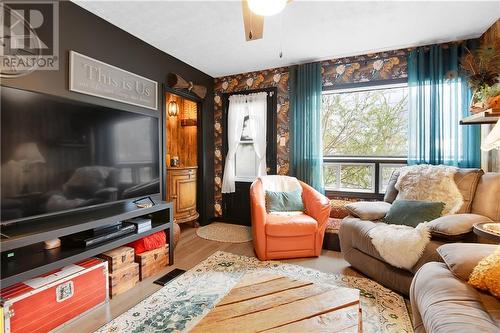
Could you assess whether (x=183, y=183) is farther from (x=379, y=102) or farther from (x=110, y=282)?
(x=379, y=102)

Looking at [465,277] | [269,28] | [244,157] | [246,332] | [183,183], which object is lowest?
[246,332]

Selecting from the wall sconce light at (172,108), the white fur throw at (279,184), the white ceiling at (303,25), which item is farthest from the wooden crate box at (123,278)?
the wall sconce light at (172,108)

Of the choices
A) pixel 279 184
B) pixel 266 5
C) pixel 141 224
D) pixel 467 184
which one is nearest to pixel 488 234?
pixel 467 184

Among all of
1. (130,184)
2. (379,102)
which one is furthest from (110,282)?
(379,102)

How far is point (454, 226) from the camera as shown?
180cm

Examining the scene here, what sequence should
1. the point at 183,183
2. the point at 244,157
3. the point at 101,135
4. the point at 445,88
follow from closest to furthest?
1. the point at 101,135
2. the point at 445,88
3. the point at 183,183
4. the point at 244,157

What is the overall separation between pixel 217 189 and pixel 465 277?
3.47 metres

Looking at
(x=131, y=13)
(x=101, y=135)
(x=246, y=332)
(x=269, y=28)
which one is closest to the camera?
(x=246, y=332)

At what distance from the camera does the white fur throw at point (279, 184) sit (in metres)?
3.20

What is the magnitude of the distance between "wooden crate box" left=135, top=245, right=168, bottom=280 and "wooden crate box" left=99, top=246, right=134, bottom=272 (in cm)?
10

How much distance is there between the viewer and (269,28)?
98.7 inches

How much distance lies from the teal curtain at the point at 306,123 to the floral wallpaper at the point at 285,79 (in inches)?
6.0

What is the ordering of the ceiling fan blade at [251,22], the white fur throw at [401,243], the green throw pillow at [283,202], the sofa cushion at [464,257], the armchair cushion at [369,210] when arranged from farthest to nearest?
1. the green throw pillow at [283,202]
2. the armchair cushion at [369,210]
3. the white fur throw at [401,243]
4. the ceiling fan blade at [251,22]
5. the sofa cushion at [464,257]

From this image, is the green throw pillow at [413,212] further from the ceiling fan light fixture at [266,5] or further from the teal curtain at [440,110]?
the ceiling fan light fixture at [266,5]
